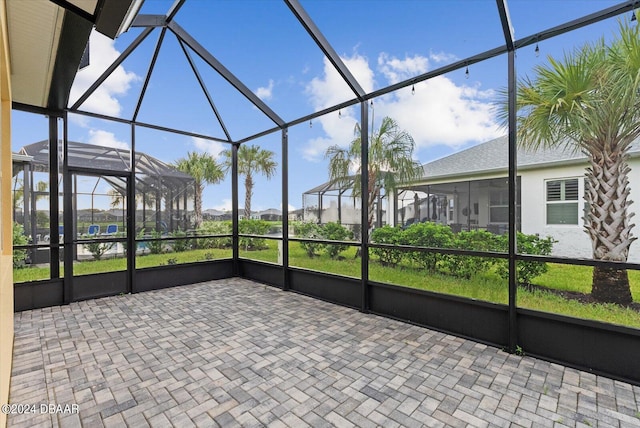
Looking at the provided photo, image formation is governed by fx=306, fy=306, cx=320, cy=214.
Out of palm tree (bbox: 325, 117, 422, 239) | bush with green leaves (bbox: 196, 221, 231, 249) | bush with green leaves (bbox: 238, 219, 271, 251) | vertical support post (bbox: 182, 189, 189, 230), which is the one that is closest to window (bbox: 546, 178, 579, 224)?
palm tree (bbox: 325, 117, 422, 239)

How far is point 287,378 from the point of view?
2.65 metres

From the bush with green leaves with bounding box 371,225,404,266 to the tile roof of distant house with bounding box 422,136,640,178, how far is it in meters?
0.90

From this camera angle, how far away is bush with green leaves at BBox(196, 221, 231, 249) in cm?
652

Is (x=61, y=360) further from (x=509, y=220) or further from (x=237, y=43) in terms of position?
(x=509, y=220)

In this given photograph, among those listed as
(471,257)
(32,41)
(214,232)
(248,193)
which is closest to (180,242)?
(214,232)

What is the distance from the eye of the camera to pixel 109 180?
5.38 metres

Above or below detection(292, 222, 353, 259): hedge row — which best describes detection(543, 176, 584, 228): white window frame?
above

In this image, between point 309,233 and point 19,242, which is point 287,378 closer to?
point 309,233

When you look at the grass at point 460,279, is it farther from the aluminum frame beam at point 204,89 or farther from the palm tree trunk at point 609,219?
the aluminum frame beam at point 204,89

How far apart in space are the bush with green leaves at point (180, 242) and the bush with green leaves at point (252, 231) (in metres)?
1.11

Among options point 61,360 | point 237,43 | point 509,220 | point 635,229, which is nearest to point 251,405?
point 61,360

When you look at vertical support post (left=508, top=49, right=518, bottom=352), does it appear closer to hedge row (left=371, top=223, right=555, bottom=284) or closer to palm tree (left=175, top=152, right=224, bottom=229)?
hedge row (left=371, top=223, right=555, bottom=284)

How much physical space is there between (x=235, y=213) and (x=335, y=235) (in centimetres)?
277

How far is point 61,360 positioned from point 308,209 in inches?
151
